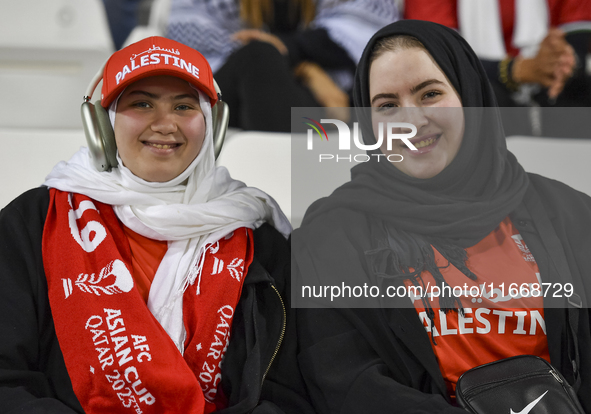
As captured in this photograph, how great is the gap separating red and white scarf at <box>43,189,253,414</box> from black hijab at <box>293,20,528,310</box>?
257 mm

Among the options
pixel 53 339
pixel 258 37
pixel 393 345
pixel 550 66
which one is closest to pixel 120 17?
pixel 258 37

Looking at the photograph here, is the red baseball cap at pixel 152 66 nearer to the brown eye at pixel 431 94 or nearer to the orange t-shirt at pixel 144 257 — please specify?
the orange t-shirt at pixel 144 257

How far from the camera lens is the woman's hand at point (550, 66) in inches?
91.8

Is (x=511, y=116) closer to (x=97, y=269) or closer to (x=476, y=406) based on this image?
(x=476, y=406)

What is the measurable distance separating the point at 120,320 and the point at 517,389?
0.80 m

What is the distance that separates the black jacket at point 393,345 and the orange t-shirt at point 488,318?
26 millimetres

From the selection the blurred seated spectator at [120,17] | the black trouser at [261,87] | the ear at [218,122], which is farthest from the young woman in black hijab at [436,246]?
the blurred seated spectator at [120,17]

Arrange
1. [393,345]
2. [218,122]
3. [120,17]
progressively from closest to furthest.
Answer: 1. [393,345]
2. [218,122]
3. [120,17]

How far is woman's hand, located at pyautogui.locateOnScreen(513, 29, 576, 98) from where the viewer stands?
7.65ft

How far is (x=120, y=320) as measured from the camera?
1179 millimetres

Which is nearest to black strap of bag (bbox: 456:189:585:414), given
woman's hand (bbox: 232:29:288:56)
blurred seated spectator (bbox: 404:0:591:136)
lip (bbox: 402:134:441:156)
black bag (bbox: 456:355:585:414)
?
black bag (bbox: 456:355:585:414)

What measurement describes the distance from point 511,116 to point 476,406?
1622 millimetres

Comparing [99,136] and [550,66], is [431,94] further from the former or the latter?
[550,66]

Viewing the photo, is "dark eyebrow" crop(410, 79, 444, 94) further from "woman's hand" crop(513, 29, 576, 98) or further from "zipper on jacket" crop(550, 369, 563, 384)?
"woman's hand" crop(513, 29, 576, 98)
